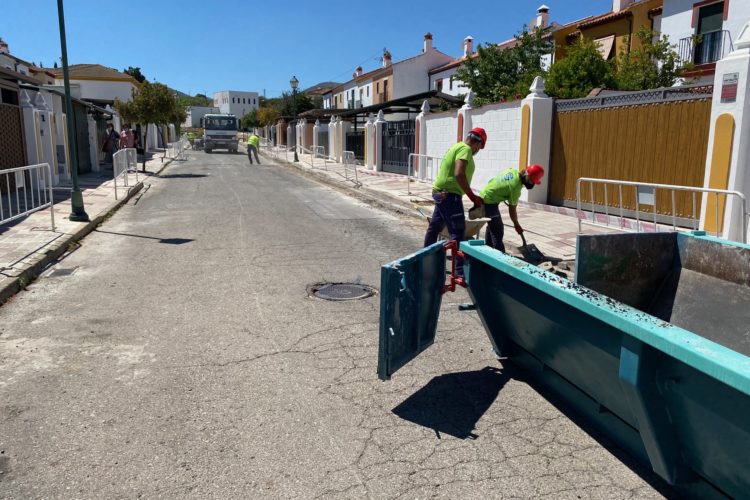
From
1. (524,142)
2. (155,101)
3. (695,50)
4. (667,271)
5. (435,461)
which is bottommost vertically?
(435,461)

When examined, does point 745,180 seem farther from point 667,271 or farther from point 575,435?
Result: point 575,435

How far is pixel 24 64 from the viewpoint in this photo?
37.6 metres

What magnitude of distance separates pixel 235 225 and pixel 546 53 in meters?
22.8

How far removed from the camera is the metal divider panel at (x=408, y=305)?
12.0ft

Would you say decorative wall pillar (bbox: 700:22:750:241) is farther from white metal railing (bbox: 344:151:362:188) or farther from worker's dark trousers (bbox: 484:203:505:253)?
white metal railing (bbox: 344:151:362:188)

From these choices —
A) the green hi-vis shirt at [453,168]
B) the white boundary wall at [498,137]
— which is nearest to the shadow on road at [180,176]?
the white boundary wall at [498,137]

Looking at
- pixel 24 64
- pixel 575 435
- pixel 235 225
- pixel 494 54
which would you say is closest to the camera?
pixel 575 435

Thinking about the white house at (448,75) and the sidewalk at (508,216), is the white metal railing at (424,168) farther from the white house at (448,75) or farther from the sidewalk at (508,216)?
the white house at (448,75)

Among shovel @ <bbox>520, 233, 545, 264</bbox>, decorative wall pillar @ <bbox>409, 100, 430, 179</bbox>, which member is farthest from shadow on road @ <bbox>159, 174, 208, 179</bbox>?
shovel @ <bbox>520, 233, 545, 264</bbox>

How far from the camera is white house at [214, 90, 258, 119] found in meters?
129

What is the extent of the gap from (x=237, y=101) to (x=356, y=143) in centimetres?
10540

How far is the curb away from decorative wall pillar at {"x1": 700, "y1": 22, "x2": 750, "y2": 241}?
8.97 metres

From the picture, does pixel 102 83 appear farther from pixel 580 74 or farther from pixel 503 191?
pixel 503 191

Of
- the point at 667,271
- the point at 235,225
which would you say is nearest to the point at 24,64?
the point at 235,225
